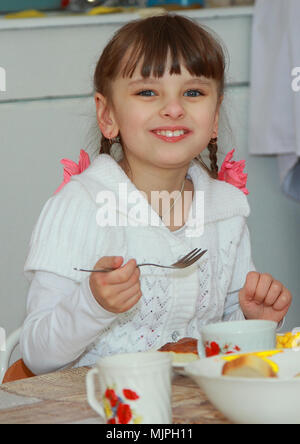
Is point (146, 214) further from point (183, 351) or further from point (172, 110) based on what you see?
point (183, 351)

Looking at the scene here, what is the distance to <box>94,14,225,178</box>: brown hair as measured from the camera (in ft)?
3.75

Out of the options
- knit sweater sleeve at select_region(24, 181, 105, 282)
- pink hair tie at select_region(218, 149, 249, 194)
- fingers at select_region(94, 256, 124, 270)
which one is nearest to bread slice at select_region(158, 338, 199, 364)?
fingers at select_region(94, 256, 124, 270)

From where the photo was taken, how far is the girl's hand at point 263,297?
3.45 ft

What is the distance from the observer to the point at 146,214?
1172 mm

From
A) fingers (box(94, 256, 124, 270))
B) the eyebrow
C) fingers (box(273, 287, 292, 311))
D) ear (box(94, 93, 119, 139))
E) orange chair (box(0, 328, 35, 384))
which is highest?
the eyebrow

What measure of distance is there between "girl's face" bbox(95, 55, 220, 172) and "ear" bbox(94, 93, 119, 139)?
2 centimetres

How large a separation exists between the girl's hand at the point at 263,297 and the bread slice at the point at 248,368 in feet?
1.21

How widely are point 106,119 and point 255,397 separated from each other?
719 millimetres

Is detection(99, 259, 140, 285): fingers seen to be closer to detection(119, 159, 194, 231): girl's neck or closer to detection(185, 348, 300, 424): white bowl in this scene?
detection(185, 348, 300, 424): white bowl

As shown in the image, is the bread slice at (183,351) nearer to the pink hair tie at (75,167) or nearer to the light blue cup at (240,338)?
the light blue cup at (240,338)

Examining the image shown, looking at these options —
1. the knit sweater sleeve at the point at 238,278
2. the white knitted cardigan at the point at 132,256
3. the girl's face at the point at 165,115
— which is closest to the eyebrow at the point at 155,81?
the girl's face at the point at 165,115

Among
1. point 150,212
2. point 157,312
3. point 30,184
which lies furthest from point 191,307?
point 30,184

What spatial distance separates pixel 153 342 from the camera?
45.8 inches

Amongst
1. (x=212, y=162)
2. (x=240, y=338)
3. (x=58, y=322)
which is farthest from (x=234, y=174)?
→ (x=240, y=338)
